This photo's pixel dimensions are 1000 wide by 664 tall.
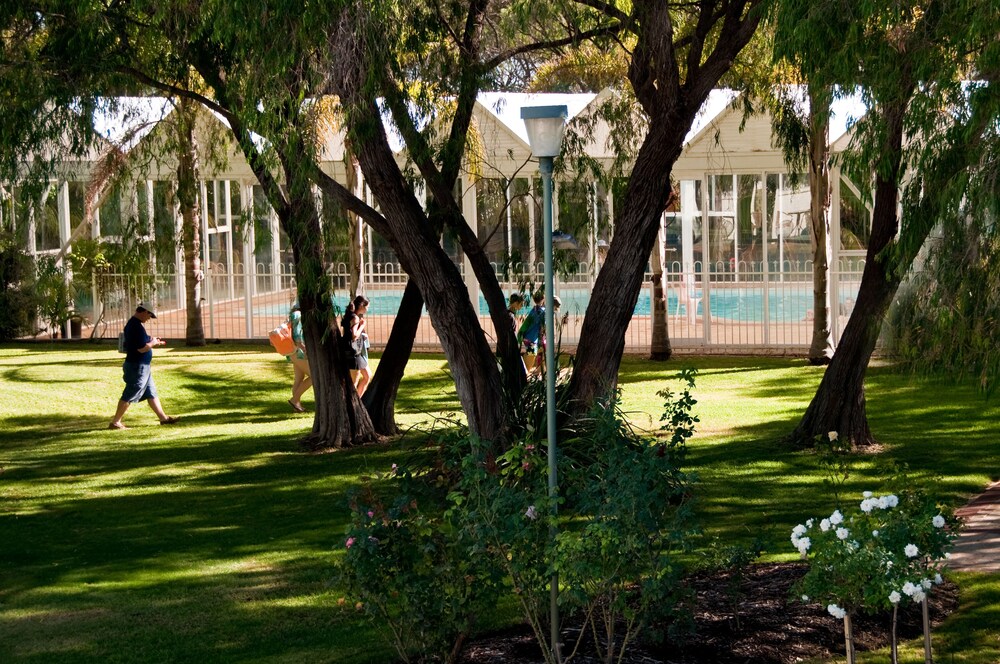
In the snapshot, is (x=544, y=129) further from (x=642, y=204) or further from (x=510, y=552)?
(x=642, y=204)


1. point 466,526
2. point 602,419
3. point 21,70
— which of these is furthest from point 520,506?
point 21,70

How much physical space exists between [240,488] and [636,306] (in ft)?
29.8

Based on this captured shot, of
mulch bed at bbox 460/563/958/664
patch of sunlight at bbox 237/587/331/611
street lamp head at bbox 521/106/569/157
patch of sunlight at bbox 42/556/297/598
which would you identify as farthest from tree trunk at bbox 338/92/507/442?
street lamp head at bbox 521/106/569/157

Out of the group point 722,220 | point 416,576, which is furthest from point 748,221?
point 416,576

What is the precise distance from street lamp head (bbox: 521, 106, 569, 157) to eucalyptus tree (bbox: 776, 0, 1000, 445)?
5.54ft

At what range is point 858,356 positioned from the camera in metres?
13.4

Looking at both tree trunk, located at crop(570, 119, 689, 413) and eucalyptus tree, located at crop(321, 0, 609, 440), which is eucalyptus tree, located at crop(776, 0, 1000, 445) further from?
eucalyptus tree, located at crop(321, 0, 609, 440)

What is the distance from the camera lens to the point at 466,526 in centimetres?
675

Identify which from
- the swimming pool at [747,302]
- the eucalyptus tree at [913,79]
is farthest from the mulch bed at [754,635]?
the swimming pool at [747,302]

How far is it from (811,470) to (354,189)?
11.8m

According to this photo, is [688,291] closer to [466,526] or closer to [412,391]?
[412,391]

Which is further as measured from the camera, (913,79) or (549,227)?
(913,79)

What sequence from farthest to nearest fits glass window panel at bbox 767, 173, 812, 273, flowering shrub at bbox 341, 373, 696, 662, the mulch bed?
glass window panel at bbox 767, 173, 812, 273, the mulch bed, flowering shrub at bbox 341, 373, 696, 662

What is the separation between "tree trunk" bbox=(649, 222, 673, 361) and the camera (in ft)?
70.2
